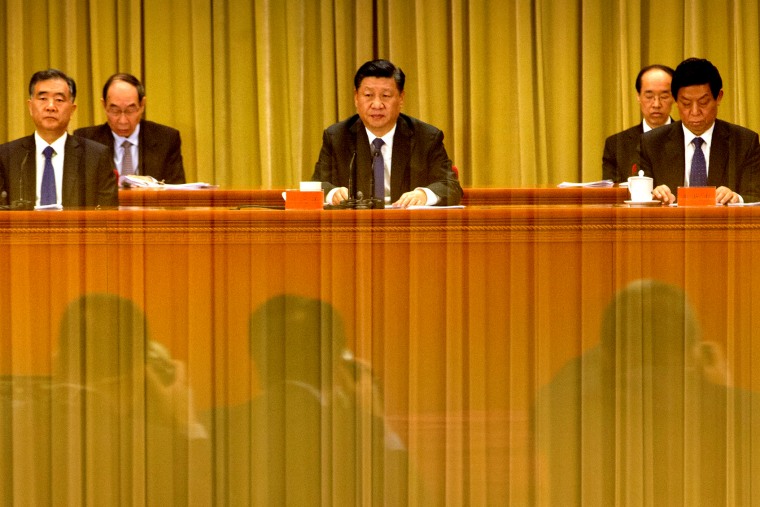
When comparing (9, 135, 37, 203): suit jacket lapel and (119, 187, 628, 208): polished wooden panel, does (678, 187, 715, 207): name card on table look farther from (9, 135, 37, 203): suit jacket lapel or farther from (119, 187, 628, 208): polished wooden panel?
(9, 135, 37, 203): suit jacket lapel

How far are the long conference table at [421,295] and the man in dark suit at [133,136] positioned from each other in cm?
241

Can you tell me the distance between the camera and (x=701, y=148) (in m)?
3.61

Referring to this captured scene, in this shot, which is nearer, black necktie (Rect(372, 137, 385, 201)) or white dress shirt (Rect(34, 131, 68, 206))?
white dress shirt (Rect(34, 131, 68, 206))

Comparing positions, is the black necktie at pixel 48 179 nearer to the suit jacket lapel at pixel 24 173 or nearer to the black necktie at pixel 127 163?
the suit jacket lapel at pixel 24 173

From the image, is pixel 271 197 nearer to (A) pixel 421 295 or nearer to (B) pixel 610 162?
(B) pixel 610 162

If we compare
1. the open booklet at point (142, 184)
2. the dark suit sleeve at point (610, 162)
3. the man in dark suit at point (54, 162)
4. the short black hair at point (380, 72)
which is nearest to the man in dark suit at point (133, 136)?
the open booklet at point (142, 184)

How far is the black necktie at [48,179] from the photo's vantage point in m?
3.44

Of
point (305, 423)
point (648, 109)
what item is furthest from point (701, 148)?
point (305, 423)

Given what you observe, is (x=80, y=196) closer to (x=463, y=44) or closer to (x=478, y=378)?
(x=478, y=378)

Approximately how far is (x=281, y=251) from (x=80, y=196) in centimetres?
151

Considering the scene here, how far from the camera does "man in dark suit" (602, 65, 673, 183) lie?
175 inches

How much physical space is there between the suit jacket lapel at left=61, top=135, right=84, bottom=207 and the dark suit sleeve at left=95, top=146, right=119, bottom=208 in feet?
0.21

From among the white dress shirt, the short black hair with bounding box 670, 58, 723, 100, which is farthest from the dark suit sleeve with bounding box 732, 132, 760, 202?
the white dress shirt

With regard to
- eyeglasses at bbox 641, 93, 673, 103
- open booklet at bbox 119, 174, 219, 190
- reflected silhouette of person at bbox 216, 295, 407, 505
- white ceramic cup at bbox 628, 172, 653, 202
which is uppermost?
eyeglasses at bbox 641, 93, 673, 103
